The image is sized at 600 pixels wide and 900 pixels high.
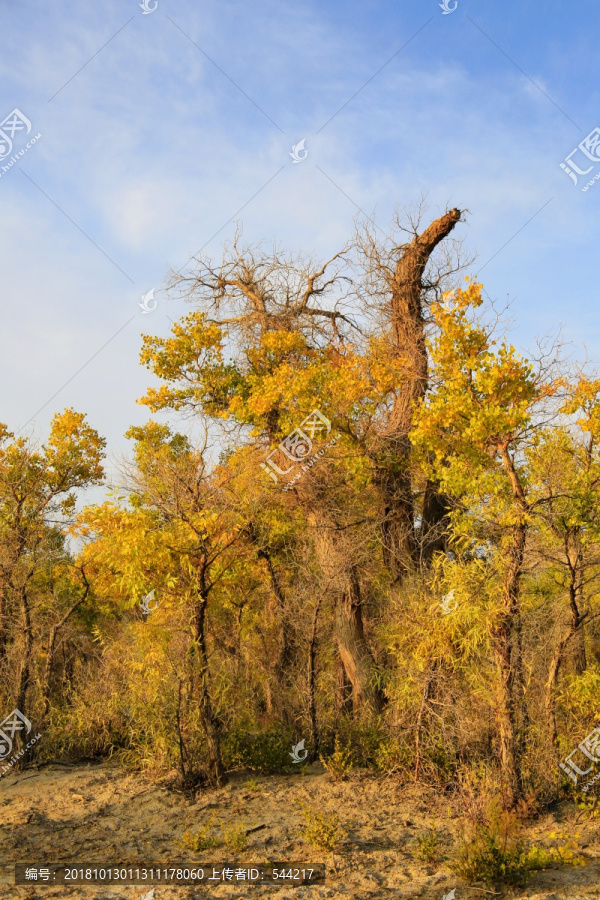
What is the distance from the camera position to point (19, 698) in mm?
10133

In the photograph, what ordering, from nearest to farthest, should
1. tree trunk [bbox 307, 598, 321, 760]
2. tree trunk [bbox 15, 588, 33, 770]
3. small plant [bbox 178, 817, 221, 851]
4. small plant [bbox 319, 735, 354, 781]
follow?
1. small plant [bbox 178, 817, 221, 851]
2. small plant [bbox 319, 735, 354, 781]
3. tree trunk [bbox 307, 598, 321, 760]
4. tree trunk [bbox 15, 588, 33, 770]

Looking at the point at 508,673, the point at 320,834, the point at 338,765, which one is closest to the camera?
the point at 320,834

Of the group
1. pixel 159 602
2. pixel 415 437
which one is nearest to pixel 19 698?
pixel 159 602

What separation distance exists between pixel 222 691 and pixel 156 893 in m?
3.46

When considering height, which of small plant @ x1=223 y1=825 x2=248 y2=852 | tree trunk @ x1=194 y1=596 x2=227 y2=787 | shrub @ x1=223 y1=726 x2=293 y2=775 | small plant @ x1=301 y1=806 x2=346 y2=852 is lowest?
small plant @ x1=301 y1=806 x2=346 y2=852

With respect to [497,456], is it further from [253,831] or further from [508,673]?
[253,831]

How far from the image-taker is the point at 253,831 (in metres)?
7.24

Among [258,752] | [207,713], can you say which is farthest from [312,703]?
[207,713]

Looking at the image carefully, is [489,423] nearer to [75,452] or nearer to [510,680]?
[510,680]

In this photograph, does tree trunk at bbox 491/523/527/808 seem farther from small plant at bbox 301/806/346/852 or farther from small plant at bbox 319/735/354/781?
small plant at bbox 319/735/354/781

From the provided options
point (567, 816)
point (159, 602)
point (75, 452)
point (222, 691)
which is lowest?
point (567, 816)

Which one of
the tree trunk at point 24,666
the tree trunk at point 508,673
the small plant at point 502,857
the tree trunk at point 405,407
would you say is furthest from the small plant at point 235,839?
the tree trunk at point 405,407

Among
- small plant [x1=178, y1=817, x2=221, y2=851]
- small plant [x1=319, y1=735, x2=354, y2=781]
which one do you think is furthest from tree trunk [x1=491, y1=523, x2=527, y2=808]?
small plant [x1=178, y1=817, x2=221, y2=851]

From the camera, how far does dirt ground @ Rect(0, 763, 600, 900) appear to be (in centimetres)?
582
